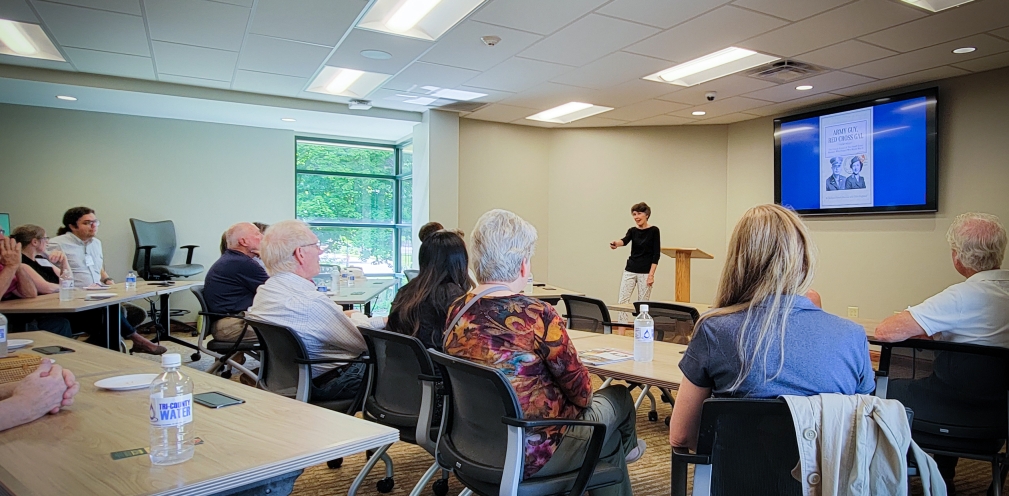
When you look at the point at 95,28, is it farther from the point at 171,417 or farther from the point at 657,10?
the point at 171,417

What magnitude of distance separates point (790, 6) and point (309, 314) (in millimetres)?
3773

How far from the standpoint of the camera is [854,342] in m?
1.59

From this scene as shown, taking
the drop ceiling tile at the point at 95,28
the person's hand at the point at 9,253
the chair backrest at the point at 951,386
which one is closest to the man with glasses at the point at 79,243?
the drop ceiling tile at the point at 95,28

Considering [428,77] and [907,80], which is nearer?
[907,80]

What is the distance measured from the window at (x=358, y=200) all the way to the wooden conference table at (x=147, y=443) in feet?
26.2

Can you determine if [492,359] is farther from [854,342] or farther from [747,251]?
[854,342]

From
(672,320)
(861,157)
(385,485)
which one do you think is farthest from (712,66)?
(385,485)

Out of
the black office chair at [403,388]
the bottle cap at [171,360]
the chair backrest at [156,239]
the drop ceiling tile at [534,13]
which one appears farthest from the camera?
the chair backrest at [156,239]

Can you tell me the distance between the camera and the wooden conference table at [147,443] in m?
1.13

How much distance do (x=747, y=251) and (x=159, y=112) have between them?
27.2ft

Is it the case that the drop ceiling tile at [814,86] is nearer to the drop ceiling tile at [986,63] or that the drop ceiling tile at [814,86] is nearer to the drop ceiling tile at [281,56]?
the drop ceiling tile at [986,63]

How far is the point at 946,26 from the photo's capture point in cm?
468

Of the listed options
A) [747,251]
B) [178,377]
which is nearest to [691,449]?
[747,251]

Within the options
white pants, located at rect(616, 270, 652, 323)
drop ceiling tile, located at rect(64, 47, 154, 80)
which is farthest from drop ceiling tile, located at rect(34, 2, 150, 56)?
white pants, located at rect(616, 270, 652, 323)
